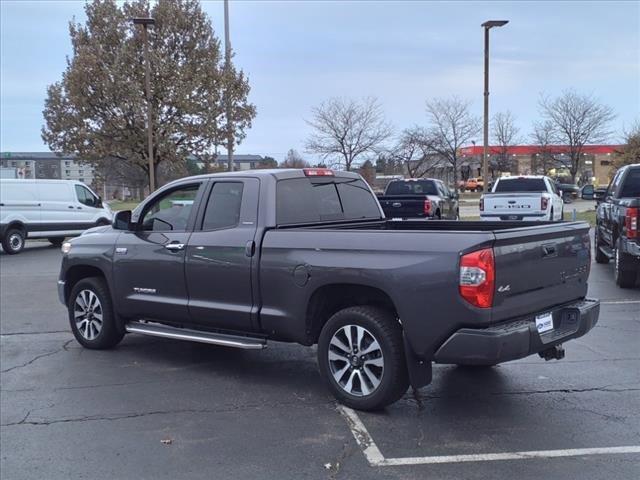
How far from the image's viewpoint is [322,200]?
20.2 feet

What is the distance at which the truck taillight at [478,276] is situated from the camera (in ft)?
14.3

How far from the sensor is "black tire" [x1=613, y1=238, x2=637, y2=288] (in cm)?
1031

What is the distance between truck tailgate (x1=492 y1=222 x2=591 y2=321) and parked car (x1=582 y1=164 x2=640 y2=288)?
4.57m

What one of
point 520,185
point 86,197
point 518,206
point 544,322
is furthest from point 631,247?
point 86,197

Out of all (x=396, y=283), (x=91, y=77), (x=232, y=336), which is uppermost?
(x=91, y=77)

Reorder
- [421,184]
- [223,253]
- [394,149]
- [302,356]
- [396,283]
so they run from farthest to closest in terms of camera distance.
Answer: [394,149] → [421,184] → [302,356] → [223,253] → [396,283]

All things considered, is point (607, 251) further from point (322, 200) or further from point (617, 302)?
point (322, 200)

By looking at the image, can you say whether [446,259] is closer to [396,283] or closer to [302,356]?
[396,283]

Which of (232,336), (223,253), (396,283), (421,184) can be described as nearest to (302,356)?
(232,336)

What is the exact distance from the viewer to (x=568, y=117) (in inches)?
1921

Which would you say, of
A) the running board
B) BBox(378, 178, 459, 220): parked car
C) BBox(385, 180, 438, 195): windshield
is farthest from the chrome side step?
BBox(385, 180, 438, 195): windshield

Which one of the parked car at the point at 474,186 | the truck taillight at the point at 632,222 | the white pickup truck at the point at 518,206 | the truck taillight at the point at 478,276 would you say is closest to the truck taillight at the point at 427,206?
the white pickup truck at the point at 518,206

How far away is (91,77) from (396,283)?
2549cm

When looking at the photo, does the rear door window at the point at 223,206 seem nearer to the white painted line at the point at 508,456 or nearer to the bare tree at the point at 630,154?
the white painted line at the point at 508,456
